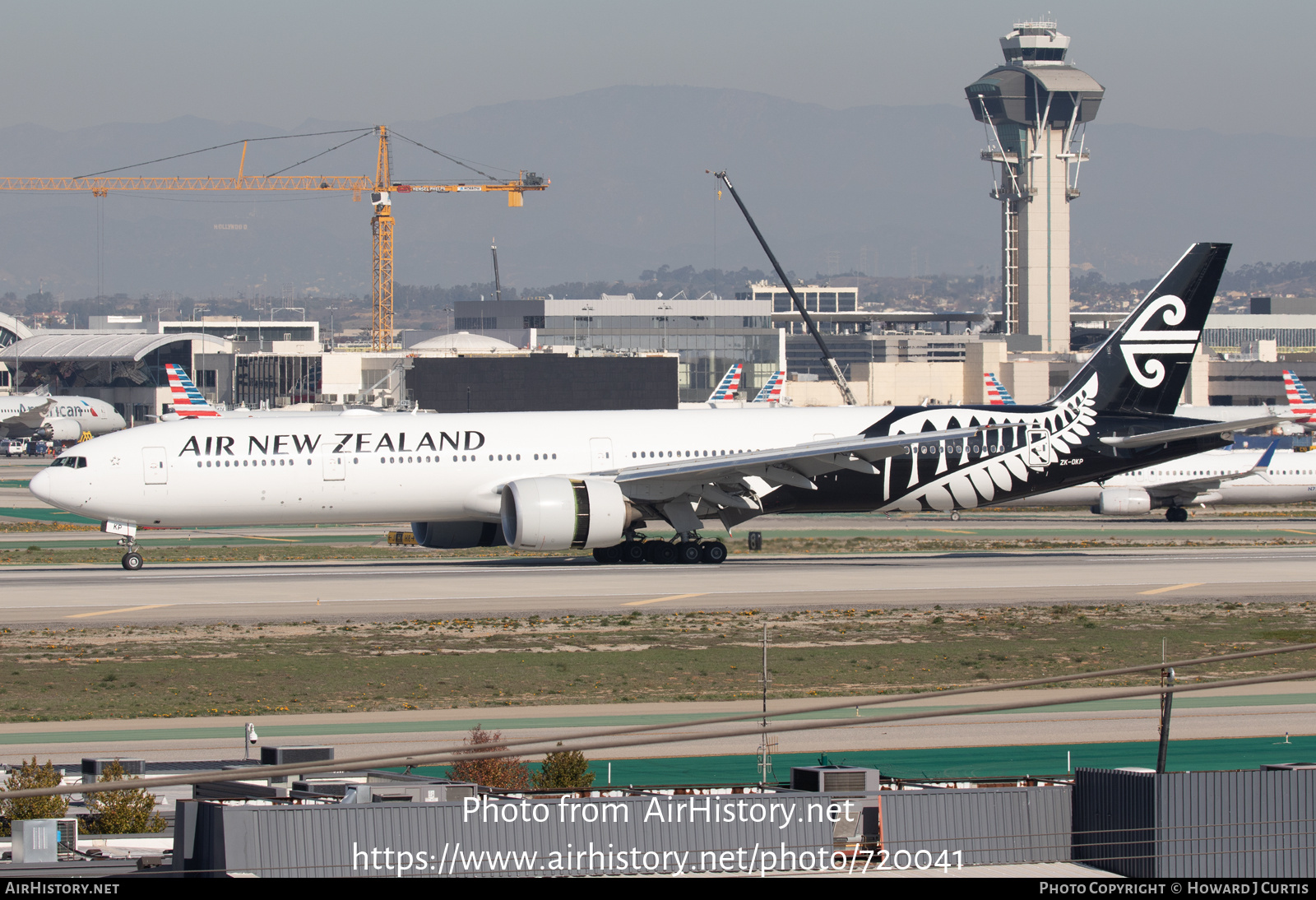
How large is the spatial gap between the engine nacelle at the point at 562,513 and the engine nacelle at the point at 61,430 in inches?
3802

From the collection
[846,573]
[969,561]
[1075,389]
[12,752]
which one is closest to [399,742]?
[12,752]

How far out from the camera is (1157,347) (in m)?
46.4

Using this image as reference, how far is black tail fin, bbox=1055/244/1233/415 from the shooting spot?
4600 centimetres

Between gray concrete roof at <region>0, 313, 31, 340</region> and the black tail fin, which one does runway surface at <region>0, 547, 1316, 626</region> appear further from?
gray concrete roof at <region>0, 313, 31, 340</region>

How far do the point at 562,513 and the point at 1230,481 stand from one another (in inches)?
1590

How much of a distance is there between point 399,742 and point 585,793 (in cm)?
673

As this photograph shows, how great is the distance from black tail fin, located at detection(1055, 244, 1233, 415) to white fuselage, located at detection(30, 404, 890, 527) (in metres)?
9.15

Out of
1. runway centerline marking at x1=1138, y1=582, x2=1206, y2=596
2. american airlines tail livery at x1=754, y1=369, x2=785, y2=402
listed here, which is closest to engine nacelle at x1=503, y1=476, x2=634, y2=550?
runway centerline marking at x1=1138, y1=582, x2=1206, y2=596

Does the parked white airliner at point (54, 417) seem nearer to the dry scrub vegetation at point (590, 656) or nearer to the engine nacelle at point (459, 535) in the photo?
the engine nacelle at point (459, 535)

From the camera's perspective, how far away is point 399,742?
21.9 metres

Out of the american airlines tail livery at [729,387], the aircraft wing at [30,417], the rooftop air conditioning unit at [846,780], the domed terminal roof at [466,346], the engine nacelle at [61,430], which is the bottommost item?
the rooftop air conditioning unit at [846,780]

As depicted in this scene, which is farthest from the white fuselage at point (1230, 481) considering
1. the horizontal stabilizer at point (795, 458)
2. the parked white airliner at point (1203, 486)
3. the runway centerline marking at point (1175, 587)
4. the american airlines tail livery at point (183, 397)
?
the american airlines tail livery at point (183, 397)

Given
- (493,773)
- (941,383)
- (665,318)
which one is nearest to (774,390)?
(941,383)

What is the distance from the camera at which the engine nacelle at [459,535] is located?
1750 inches
